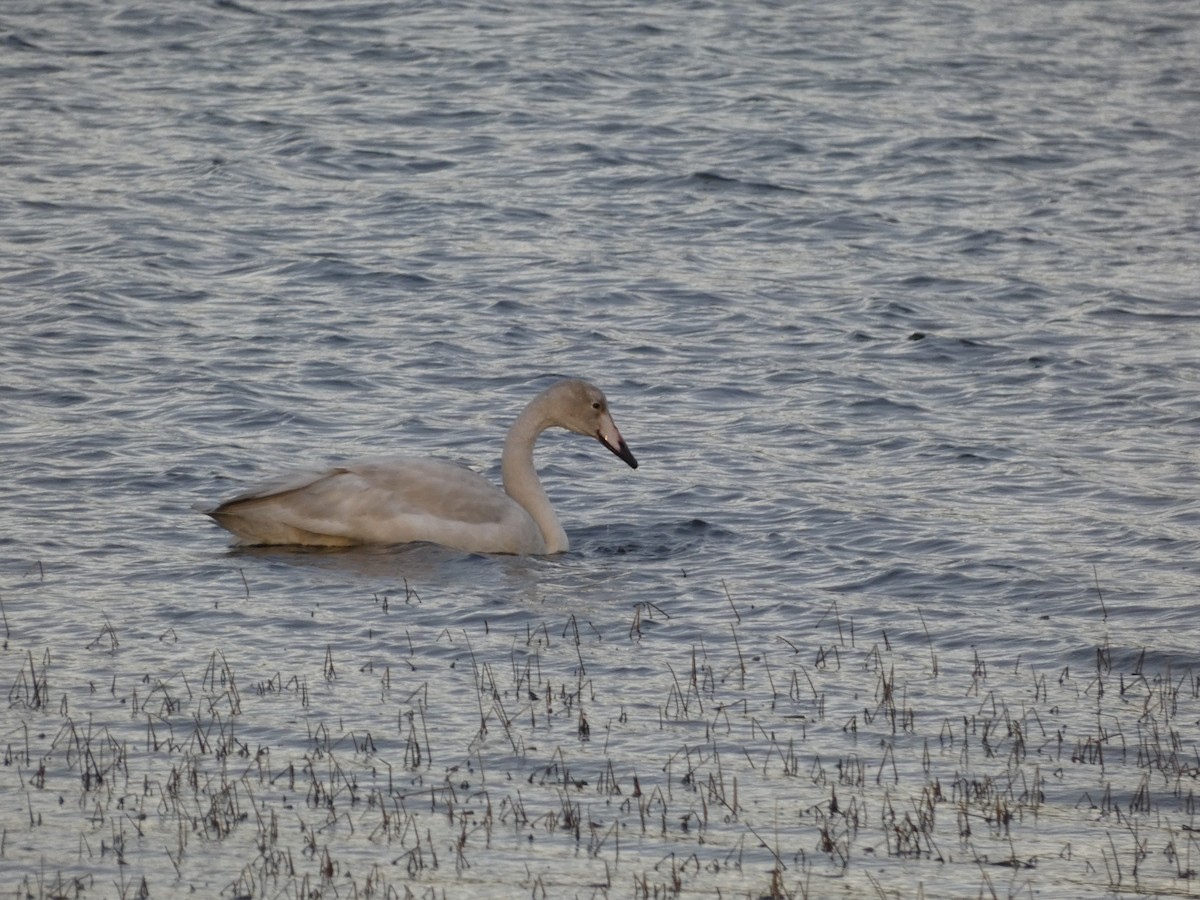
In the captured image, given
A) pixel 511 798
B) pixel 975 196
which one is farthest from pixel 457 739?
pixel 975 196

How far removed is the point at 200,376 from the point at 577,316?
3.63 meters

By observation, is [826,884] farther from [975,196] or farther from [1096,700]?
[975,196]

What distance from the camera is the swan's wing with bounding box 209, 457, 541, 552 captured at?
1190cm

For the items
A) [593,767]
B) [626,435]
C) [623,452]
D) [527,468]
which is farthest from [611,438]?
[593,767]

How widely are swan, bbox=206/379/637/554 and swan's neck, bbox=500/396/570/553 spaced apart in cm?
1

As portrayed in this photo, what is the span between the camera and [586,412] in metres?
13.2

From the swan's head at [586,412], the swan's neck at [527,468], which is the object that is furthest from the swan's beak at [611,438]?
the swan's neck at [527,468]

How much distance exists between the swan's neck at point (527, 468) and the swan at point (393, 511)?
0.01 metres

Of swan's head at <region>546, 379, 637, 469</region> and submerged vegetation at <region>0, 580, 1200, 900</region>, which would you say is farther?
swan's head at <region>546, 379, 637, 469</region>

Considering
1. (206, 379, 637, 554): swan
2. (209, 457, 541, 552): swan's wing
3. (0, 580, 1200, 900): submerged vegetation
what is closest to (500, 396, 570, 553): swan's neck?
(206, 379, 637, 554): swan

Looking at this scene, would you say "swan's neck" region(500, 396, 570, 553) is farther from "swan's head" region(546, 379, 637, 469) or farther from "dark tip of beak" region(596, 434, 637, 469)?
"dark tip of beak" region(596, 434, 637, 469)

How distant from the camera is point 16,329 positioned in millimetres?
16859

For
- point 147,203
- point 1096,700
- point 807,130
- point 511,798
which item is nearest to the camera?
point 511,798

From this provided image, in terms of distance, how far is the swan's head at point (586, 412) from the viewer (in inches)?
519
